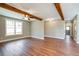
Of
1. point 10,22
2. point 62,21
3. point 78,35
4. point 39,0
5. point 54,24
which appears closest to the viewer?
point 39,0

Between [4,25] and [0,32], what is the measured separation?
81cm

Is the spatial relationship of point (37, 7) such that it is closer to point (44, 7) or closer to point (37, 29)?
point (44, 7)

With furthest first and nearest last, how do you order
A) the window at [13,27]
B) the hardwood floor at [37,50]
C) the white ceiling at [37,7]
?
the window at [13,27] < the hardwood floor at [37,50] < the white ceiling at [37,7]

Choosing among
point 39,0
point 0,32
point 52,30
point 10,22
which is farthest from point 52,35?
point 39,0

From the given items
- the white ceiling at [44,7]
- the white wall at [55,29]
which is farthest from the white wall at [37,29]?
the white ceiling at [44,7]

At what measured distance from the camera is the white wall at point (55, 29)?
10500 mm

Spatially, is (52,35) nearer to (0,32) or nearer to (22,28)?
(22,28)

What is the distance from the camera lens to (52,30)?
11742 millimetres

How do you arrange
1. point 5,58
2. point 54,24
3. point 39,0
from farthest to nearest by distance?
point 54,24, point 39,0, point 5,58

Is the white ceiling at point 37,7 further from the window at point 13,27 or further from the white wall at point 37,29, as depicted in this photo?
the white wall at point 37,29

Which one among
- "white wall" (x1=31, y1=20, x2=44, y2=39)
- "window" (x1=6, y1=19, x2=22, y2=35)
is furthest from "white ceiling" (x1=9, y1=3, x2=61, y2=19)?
"white wall" (x1=31, y1=20, x2=44, y2=39)

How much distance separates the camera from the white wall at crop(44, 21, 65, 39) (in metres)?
10.5

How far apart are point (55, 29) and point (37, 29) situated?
2.51 m

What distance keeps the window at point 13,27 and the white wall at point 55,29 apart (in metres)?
4.17
